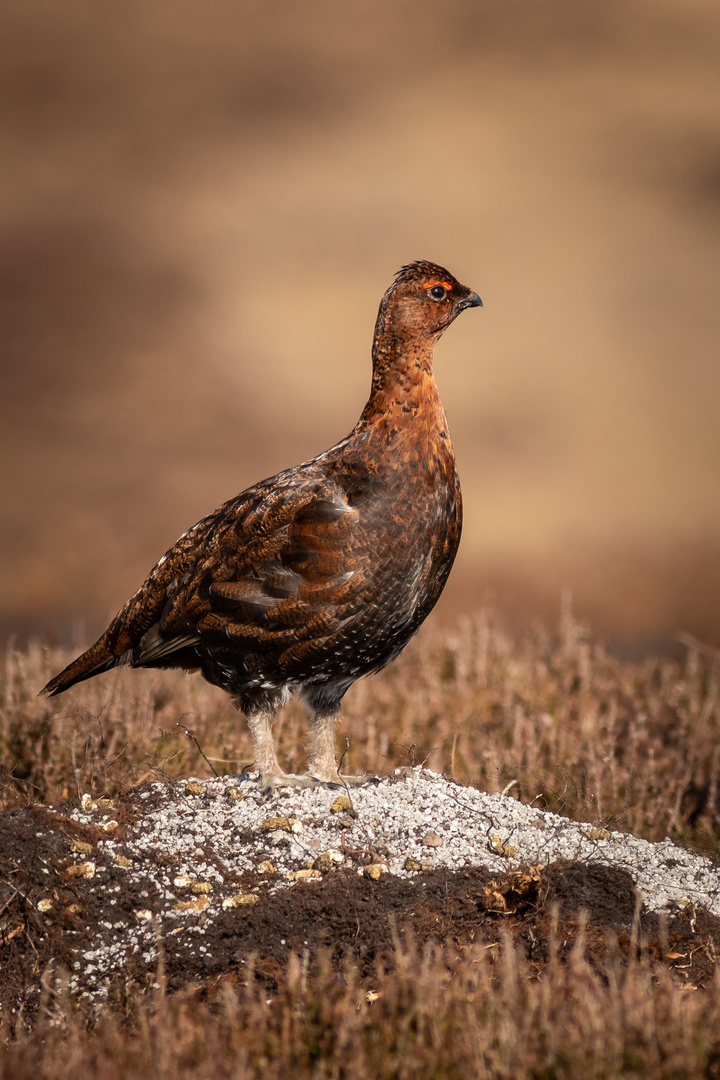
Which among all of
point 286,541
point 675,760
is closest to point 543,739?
point 675,760

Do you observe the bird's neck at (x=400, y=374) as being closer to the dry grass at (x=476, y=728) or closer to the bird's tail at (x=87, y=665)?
the dry grass at (x=476, y=728)

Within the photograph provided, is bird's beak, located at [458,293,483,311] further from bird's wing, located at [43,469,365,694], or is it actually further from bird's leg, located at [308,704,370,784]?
bird's leg, located at [308,704,370,784]

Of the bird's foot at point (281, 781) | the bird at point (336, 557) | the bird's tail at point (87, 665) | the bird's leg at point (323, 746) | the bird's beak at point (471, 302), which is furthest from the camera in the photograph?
the bird's tail at point (87, 665)

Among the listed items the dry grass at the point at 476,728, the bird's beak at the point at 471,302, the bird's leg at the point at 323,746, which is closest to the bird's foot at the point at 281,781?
the bird's leg at the point at 323,746

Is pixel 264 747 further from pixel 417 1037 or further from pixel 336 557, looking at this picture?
pixel 417 1037

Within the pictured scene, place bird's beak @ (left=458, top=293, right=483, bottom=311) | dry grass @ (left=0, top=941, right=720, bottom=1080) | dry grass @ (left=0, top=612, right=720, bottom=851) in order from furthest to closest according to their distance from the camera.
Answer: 1. dry grass @ (left=0, top=612, right=720, bottom=851)
2. bird's beak @ (left=458, top=293, right=483, bottom=311)
3. dry grass @ (left=0, top=941, right=720, bottom=1080)

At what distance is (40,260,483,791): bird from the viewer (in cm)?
421

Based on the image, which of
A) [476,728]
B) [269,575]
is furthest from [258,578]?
[476,728]

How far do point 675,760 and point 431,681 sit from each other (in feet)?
5.49

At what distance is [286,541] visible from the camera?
4.35 meters

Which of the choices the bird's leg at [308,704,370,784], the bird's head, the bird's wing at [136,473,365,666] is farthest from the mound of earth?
the bird's head

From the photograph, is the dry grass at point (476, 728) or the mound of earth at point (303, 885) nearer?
the mound of earth at point (303, 885)

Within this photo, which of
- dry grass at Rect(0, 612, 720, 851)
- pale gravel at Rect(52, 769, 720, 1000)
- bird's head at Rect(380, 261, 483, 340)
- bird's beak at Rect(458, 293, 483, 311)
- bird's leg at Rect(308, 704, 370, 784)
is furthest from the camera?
dry grass at Rect(0, 612, 720, 851)

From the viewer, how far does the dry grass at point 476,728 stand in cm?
545
